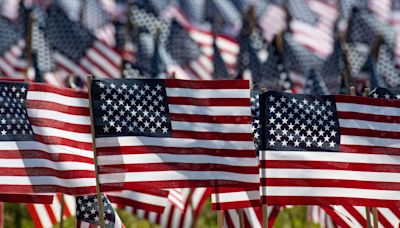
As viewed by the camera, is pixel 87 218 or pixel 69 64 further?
pixel 69 64

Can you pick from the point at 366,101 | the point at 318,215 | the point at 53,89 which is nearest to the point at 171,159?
the point at 53,89

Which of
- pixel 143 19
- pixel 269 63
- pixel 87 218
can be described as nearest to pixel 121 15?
pixel 143 19

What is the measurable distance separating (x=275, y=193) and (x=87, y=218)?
1.90 m

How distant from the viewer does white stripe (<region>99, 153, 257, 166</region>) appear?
11.8 metres

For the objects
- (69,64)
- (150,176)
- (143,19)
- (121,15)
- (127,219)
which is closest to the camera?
(150,176)

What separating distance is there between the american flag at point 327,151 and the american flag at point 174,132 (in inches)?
8.9

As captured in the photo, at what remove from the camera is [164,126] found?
12.0m

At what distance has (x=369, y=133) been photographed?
1211cm

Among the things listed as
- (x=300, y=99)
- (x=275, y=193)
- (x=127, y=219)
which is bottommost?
(x=127, y=219)

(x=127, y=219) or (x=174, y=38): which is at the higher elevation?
(x=174, y=38)

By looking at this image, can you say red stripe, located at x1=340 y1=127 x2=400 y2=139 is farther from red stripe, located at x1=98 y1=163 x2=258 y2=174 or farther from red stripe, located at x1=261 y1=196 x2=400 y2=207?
red stripe, located at x1=98 y1=163 x2=258 y2=174

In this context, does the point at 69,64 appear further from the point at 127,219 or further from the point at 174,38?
the point at 127,219

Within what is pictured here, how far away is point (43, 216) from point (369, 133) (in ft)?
15.5

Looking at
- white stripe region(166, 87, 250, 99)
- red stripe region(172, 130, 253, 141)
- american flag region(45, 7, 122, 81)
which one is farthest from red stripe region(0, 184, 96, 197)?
american flag region(45, 7, 122, 81)
